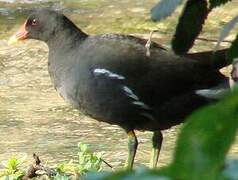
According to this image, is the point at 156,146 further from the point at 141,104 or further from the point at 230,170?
the point at 230,170

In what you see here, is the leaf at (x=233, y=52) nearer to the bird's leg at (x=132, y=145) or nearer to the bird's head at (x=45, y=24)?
the bird's leg at (x=132, y=145)

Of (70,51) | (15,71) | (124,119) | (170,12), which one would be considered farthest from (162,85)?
(170,12)

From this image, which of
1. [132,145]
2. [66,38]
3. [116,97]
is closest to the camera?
[116,97]

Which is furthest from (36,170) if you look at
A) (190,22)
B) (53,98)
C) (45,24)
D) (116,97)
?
(190,22)

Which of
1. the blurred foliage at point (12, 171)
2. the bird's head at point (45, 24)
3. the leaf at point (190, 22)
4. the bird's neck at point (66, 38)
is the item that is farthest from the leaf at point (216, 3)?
the bird's head at point (45, 24)

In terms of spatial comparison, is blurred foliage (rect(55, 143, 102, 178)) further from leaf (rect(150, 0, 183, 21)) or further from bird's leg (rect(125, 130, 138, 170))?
leaf (rect(150, 0, 183, 21))

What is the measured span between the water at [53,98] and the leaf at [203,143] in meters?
3.74

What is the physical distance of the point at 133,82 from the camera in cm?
450

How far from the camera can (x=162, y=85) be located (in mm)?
4559

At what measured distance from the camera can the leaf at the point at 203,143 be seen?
63 cm

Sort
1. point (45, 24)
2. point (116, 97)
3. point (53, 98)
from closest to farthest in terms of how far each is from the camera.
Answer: point (116, 97)
point (45, 24)
point (53, 98)

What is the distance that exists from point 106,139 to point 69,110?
718 millimetres

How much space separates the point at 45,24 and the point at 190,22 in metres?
4.08

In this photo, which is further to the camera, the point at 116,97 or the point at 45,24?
the point at 45,24
